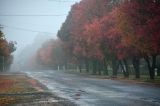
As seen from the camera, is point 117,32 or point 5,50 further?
point 5,50

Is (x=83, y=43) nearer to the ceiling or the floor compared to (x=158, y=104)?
nearer to the ceiling

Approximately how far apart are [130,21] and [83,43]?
116ft

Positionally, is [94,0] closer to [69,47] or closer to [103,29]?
[103,29]

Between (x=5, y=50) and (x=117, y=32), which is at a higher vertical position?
(x=5, y=50)

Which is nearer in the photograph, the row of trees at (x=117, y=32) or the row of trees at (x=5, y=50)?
the row of trees at (x=117, y=32)

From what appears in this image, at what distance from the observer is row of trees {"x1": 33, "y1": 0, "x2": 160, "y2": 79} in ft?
139

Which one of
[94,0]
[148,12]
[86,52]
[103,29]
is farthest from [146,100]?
[86,52]

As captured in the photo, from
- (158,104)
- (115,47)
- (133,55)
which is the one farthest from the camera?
(115,47)

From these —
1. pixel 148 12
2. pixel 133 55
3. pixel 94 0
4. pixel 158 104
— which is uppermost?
pixel 94 0

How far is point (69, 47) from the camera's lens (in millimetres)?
93312

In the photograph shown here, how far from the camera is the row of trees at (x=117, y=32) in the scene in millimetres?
42469

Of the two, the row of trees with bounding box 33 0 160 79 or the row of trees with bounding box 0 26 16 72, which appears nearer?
the row of trees with bounding box 33 0 160 79

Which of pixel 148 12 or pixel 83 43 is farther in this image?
pixel 83 43

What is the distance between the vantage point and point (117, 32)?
5594 centimetres
